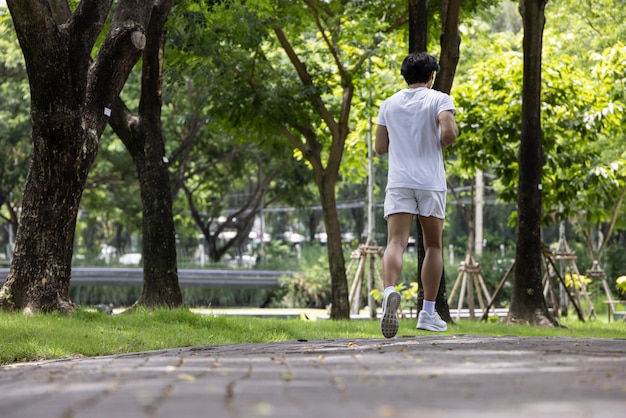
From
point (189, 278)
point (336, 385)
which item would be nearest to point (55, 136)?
point (336, 385)

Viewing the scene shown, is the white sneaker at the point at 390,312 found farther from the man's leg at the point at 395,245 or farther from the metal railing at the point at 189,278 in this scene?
the metal railing at the point at 189,278

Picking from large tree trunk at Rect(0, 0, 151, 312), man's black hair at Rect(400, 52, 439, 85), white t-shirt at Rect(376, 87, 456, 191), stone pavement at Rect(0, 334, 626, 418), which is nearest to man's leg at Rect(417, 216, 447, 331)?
white t-shirt at Rect(376, 87, 456, 191)

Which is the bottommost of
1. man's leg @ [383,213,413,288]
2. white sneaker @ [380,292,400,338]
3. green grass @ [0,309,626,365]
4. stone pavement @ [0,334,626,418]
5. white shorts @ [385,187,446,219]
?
green grass @ [0,309,626,365]

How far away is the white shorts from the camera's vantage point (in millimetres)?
7719

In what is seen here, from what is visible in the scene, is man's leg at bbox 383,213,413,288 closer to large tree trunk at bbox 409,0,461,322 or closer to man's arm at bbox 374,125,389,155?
man's arm at bbox 374,125,389,155

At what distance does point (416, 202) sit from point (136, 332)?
295 cm

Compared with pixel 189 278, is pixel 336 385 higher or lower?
lower

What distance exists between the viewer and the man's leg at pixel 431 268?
7.90 m

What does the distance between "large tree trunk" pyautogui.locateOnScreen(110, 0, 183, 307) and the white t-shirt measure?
623cm

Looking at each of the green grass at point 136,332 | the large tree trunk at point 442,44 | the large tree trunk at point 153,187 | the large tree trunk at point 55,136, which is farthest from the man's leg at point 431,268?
the large tree trunk at point 153,187

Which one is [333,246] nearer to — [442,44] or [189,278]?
[442,44]

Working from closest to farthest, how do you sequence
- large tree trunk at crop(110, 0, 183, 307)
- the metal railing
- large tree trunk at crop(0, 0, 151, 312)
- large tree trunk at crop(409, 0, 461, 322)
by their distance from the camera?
1. large tree trunk at crop(0, 0, 151, 312)
2. large tree trunk at crop(409, 0, 461, 322)
3. large tree trunk at crop(110, 0, 183, 307)
4. the metal railing

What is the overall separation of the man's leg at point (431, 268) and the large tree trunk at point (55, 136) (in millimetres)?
3917

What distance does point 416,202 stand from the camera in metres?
7.79
